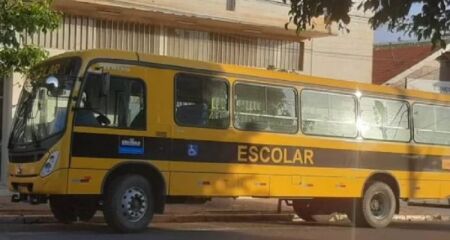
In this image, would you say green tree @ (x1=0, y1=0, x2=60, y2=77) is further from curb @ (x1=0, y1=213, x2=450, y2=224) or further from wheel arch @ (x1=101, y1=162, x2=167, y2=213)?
curb @ (x1=0, y1=213, x2=450, y2=224)

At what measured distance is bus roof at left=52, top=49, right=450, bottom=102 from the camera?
12844 millimetres

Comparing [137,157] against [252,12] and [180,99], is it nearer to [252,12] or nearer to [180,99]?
[180,99]

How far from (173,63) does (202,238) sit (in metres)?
3.05

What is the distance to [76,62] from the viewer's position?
12.7m

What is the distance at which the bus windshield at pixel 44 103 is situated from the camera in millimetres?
12555

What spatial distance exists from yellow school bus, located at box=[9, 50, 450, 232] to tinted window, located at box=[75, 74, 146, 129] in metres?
0.02

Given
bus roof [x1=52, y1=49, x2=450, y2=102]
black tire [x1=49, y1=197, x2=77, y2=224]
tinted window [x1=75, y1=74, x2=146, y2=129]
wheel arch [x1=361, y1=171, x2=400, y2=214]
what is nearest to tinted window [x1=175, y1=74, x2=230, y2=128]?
bus roof [x1=52, y1=49, x2=450, y2=102]

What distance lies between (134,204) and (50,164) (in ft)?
5.13

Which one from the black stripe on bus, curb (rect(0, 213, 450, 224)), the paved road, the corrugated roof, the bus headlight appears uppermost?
the corrugated roof

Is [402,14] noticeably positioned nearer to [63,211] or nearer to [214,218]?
[63,211]

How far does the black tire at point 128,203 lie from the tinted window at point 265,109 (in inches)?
86.9

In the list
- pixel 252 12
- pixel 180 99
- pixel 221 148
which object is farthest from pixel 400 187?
pixel 252 12

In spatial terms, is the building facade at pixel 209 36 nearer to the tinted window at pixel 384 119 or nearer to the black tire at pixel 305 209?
the tinted window at pixel 384 119

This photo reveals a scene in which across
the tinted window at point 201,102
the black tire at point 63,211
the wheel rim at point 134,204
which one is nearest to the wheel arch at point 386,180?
the tinted window at point 201,102
